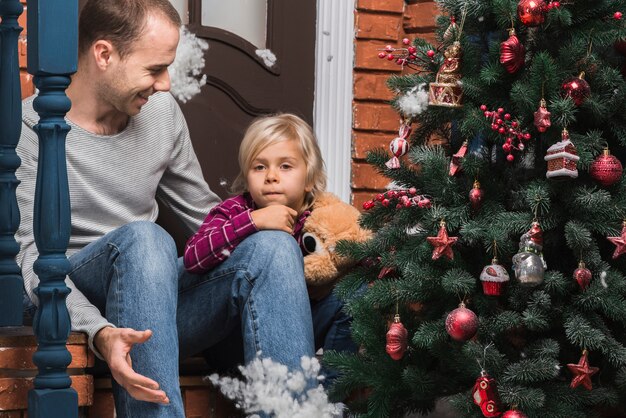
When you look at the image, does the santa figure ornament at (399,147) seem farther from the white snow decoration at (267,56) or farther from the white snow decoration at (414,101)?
the white snow decoration at (267,56)

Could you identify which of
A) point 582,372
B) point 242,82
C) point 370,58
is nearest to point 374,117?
point 370,58

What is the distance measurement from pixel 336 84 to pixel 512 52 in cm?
126

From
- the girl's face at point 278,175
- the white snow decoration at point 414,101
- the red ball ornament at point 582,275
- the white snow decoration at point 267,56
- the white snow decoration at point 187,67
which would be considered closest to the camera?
the red ball ornament at point 582,275

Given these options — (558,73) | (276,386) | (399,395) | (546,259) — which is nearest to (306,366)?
(276,386)

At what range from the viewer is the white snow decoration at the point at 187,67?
123 inches

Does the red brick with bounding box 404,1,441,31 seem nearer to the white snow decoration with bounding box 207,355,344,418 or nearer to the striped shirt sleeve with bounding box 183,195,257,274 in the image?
the striped shirt sleeve with bounding box 183,195,257,274

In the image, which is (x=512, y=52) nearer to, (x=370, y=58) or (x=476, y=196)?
(x=476, y=196)

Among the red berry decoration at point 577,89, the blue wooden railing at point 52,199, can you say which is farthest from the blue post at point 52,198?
the red berry decoration at point 577,89

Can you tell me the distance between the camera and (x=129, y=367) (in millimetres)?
2025

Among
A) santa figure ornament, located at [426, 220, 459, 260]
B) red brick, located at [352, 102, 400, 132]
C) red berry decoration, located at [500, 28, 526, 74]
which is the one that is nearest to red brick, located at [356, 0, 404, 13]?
red brick, located at [352, 102, 400, 132]

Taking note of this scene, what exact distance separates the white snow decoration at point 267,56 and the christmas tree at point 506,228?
997mm

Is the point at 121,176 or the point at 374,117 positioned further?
the point at 374,117

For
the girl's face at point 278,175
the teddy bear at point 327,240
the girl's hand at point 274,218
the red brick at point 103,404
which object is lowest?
the red brick at point 103,404

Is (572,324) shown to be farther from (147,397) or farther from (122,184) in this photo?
(122,184)
